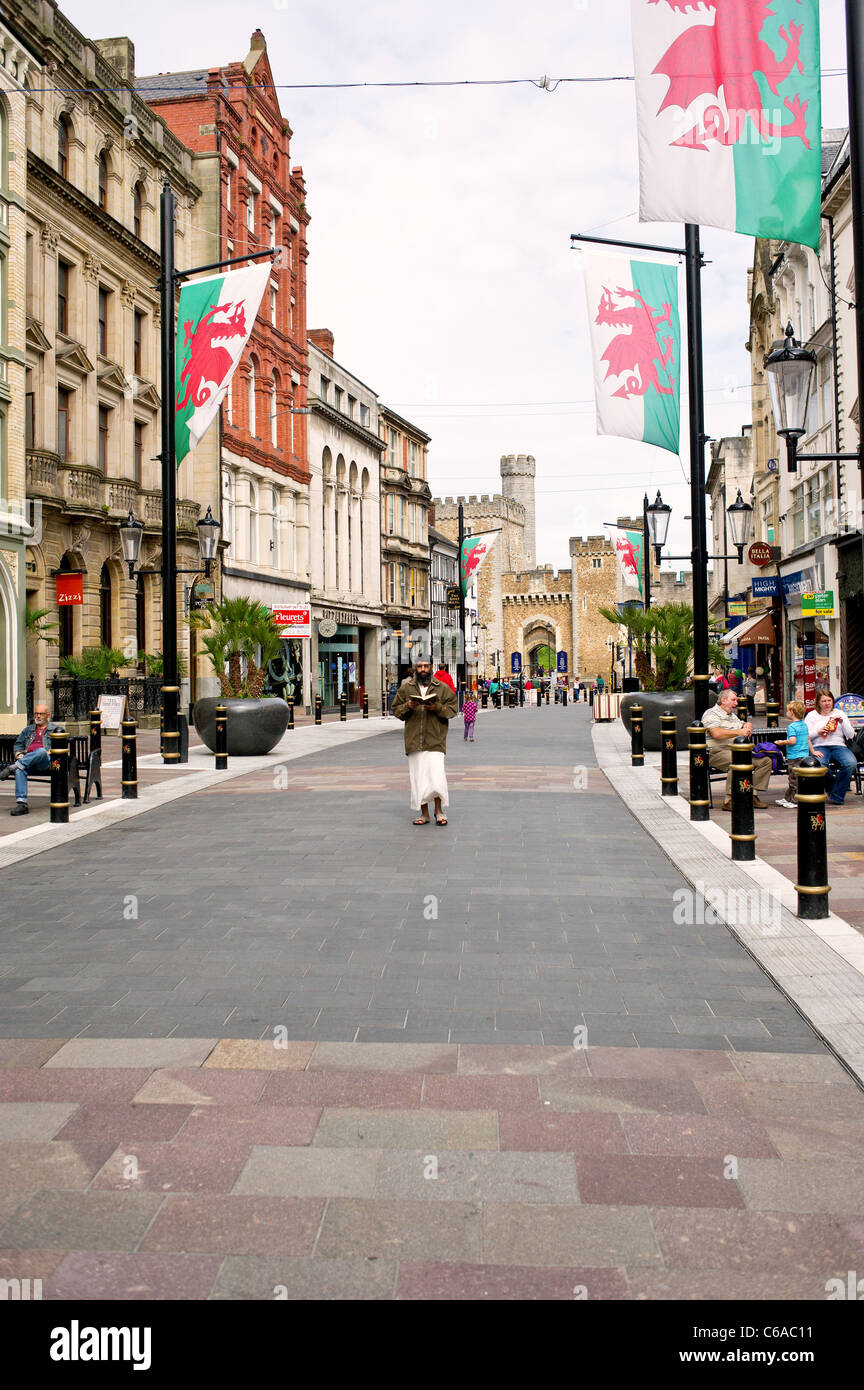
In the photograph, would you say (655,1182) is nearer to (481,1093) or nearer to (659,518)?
(481,1093)

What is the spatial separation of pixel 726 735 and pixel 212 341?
33.1ft

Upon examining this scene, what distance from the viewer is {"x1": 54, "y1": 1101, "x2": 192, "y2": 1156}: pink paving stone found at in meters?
3.93

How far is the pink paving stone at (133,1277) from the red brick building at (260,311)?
33.6m

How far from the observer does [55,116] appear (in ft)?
91.8

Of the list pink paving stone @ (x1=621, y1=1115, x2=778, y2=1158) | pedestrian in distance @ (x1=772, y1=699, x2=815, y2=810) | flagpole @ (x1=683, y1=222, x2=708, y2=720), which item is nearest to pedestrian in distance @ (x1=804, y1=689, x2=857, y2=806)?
pedestrian in distance @ (x1=772, y1=699, x2=815, y2=810)

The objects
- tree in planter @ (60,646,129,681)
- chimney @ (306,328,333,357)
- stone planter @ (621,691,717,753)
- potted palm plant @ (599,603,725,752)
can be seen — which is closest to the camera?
stone planter @ (621,691,717,753)

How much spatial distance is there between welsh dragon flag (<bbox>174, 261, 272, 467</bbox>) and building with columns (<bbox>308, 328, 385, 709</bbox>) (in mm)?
26857

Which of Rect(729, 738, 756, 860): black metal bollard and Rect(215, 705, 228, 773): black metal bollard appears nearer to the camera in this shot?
Rect(729, 738, 756, 860): black metal bollard

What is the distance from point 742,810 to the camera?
9062 millimetres

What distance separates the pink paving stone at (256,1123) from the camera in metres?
3.92

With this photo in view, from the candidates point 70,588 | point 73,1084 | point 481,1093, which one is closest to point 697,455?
point 481,1093

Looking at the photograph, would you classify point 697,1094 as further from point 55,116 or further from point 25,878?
point 55,116

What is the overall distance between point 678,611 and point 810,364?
38.1 ft

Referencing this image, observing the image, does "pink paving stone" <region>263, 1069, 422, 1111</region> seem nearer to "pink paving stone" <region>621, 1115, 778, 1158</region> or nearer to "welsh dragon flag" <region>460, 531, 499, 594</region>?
"pink paving stone" <region>621, 1115, 778, 1158</region>
